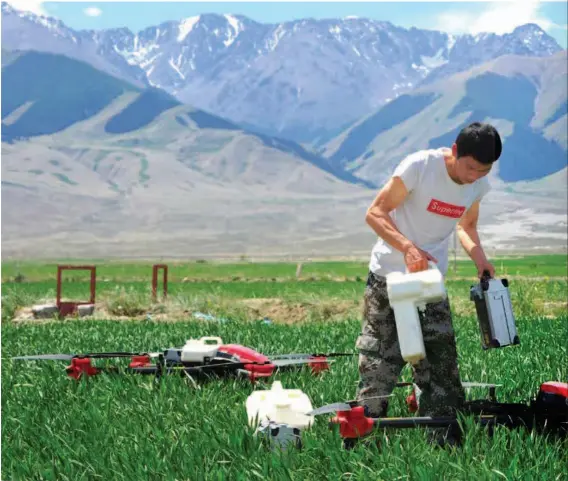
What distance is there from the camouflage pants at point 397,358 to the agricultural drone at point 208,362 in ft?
6.67

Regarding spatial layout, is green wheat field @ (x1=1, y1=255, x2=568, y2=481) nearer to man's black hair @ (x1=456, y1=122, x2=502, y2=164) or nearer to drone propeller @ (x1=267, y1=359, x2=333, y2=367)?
drone propeller @ (x1=267, y1=359, x2=333, y2=367)

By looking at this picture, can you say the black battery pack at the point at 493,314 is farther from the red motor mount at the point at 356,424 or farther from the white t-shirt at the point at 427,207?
the red motor mount at the point at 356,424

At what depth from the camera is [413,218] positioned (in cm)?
574

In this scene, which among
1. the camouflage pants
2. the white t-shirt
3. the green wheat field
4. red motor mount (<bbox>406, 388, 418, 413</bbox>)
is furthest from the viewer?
red motor mount (<bbox>406, 388, 418, 413</bbox>)

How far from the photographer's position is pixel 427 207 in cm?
570

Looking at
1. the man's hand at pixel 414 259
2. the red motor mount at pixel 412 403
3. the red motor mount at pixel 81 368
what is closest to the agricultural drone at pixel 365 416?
the red motor mount at pixel 412 403

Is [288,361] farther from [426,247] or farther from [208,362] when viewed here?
[426,247]

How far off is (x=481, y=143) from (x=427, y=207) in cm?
48

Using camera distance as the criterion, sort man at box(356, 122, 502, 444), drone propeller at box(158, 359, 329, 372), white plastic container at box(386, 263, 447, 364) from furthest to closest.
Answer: drone propeller at box(158, 359, 329, 372) < man at box(356, 122, 502, 444) < white plastic container at box(386, 263, 447, 364)

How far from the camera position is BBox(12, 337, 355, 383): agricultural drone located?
7.99 metres

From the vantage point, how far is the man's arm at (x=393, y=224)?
17.8ft

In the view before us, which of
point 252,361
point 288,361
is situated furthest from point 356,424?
point 252,361

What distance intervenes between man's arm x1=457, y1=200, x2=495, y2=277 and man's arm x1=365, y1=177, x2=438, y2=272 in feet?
1.38

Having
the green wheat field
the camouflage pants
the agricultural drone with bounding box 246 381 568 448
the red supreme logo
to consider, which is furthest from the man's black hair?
the green wheat field
